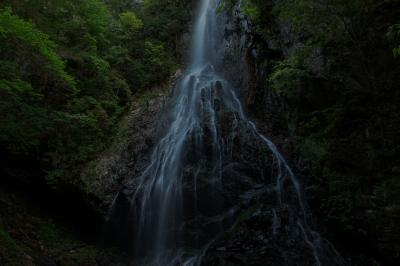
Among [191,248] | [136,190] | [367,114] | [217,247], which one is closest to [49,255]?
[136,190]

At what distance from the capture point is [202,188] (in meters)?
9.14

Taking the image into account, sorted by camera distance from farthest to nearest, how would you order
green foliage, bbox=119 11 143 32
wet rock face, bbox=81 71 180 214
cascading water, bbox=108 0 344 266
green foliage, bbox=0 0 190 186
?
1. green foliage, bbox=119 11 143 32
2. wet rock face, bbox=81 71 180 214
3. cascading water, bbox=108 0 344 266
4. green foliage, bbox=0 0 190 186

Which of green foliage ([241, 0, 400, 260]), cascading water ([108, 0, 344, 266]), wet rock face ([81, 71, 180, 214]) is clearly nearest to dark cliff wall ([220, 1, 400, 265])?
green foliage ([241, 0, 400, 260])

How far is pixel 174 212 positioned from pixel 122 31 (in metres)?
8.04

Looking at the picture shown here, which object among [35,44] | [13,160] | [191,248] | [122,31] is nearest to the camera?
[35,44]

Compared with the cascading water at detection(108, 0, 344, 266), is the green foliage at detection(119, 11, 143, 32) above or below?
above

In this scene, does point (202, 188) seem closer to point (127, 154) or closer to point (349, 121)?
point (127, 154)

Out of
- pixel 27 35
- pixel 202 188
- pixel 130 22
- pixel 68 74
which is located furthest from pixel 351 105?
pixel 130 22

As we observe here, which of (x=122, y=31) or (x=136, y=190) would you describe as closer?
(x=136, y=190)

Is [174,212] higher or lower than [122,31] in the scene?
lower

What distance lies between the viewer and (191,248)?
27.9ft

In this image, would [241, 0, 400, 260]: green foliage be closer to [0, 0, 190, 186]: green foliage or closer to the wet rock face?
the wet rock face

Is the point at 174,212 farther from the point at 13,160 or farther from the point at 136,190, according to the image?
the point at 13,160

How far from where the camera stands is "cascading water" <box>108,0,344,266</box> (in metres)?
8.51
